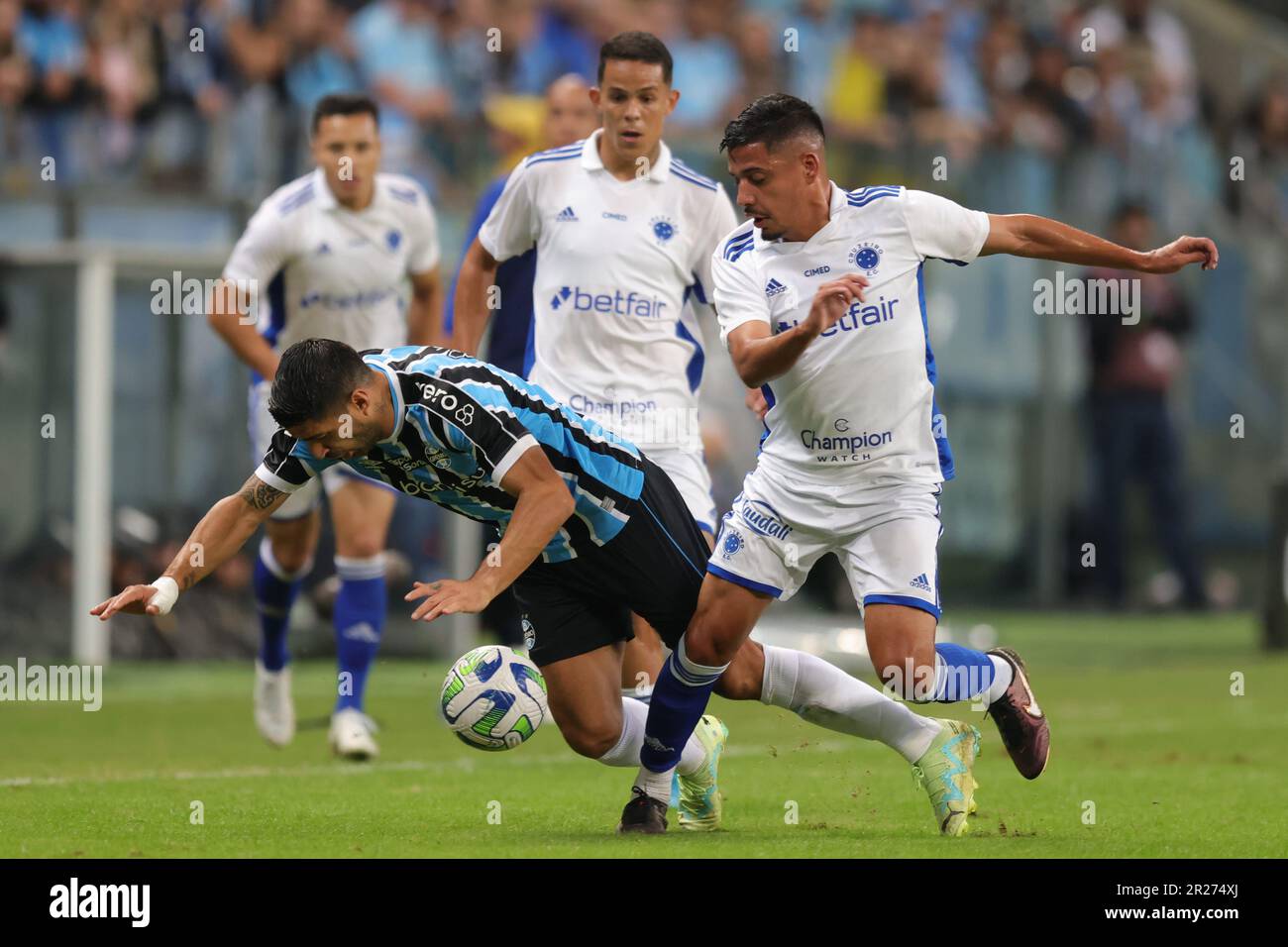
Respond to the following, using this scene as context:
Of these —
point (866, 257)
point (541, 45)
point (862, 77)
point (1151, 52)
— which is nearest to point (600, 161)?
point (866, 257)

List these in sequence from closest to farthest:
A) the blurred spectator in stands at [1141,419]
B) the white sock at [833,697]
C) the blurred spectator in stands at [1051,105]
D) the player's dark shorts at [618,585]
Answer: the player's dark shorts at [618,585] < the white sock at [833,697] < the blurred spectator in stands at [1141,419] < the blurred spectator in stands at [1051,105]

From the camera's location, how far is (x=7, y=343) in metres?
14.7

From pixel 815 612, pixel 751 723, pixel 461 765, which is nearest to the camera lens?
pixel 461 765

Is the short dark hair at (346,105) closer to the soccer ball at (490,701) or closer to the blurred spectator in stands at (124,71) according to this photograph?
the soccer ball at (490,701)

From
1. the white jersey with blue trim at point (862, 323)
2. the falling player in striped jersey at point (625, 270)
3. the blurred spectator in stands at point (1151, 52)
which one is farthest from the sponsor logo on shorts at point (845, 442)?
the blurred spectator in stands at point (1151, 52)

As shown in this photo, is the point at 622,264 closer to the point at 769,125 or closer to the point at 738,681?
the point at 769,125

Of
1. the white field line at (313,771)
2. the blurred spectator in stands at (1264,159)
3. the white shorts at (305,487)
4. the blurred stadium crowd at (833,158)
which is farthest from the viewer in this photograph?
the blurred spectator in stands at (1264,159)

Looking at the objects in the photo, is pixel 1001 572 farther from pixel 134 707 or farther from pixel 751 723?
pixel 134 707

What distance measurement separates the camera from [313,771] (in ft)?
30.2

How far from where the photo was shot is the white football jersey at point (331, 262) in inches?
406

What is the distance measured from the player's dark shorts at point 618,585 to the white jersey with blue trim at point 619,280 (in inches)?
48.9

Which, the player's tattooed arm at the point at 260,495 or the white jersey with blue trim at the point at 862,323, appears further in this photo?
the white jersey with blue trim at the point at 862,323
